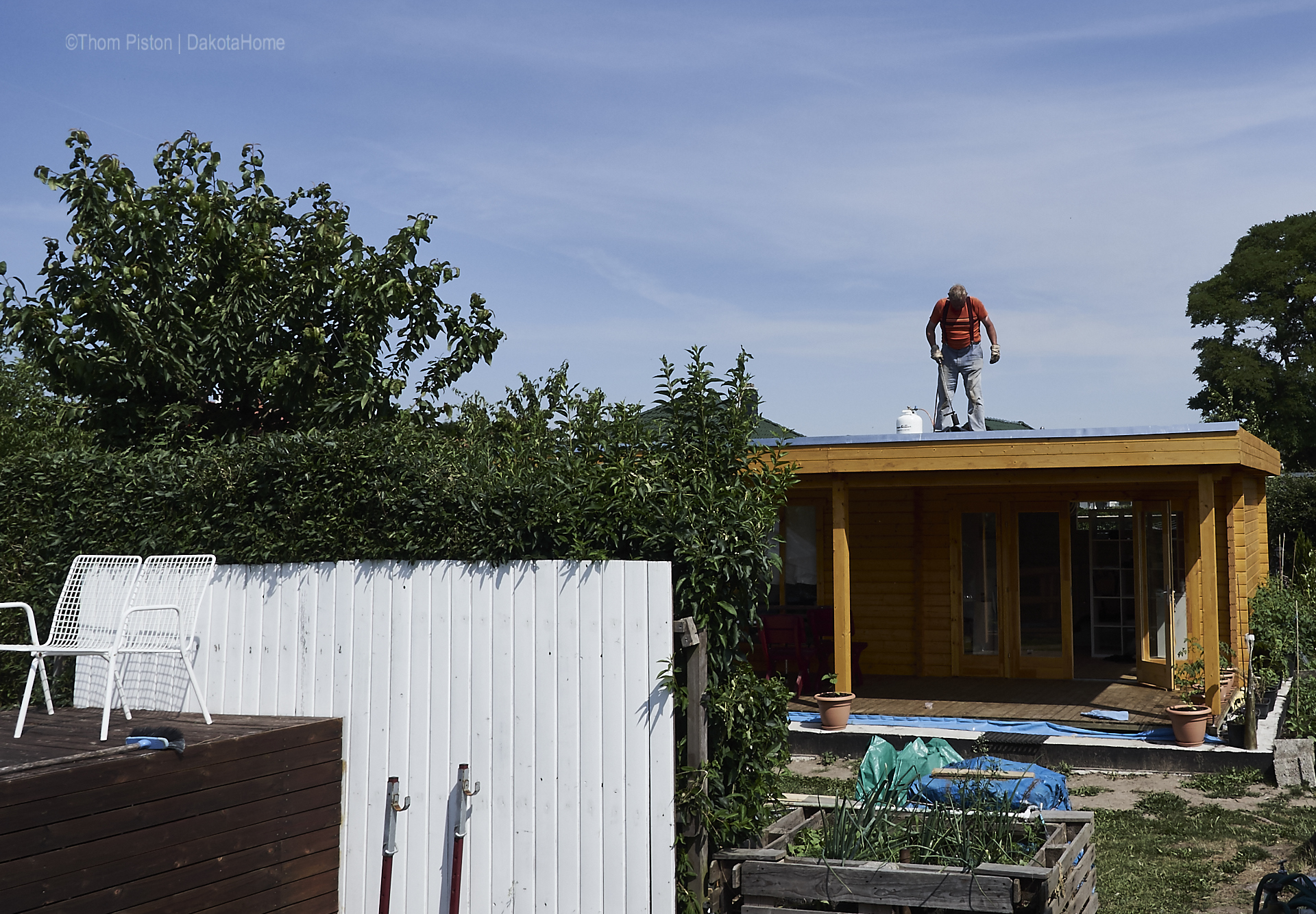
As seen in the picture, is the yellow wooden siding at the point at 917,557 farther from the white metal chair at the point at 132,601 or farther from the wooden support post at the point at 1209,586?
the white metal chair at the point at 132,601

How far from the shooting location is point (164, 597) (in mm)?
5523

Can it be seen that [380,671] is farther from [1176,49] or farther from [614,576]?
[1176,49]

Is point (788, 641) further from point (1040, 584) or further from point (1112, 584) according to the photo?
point (1112, 584)

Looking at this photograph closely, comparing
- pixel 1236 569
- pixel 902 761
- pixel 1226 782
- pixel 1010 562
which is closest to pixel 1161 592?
pixel 1236 569

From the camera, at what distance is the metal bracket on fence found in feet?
15.1

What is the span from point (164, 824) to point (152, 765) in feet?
0.84

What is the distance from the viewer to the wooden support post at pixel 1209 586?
8.86m

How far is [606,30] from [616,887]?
6.76 metres

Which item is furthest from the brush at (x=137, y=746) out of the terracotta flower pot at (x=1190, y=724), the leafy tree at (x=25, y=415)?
the terracotta flower pot at (x=1190, y=724)

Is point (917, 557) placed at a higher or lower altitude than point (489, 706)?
higher

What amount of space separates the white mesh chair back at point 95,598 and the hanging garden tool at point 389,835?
1621mm

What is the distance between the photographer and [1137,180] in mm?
16234

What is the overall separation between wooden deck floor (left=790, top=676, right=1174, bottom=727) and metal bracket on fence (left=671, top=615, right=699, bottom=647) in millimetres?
6083

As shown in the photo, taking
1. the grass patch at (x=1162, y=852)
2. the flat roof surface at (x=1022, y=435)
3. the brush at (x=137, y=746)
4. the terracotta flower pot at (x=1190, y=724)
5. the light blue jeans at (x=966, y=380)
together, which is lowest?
the grass patch at (x=1162, y=852)
